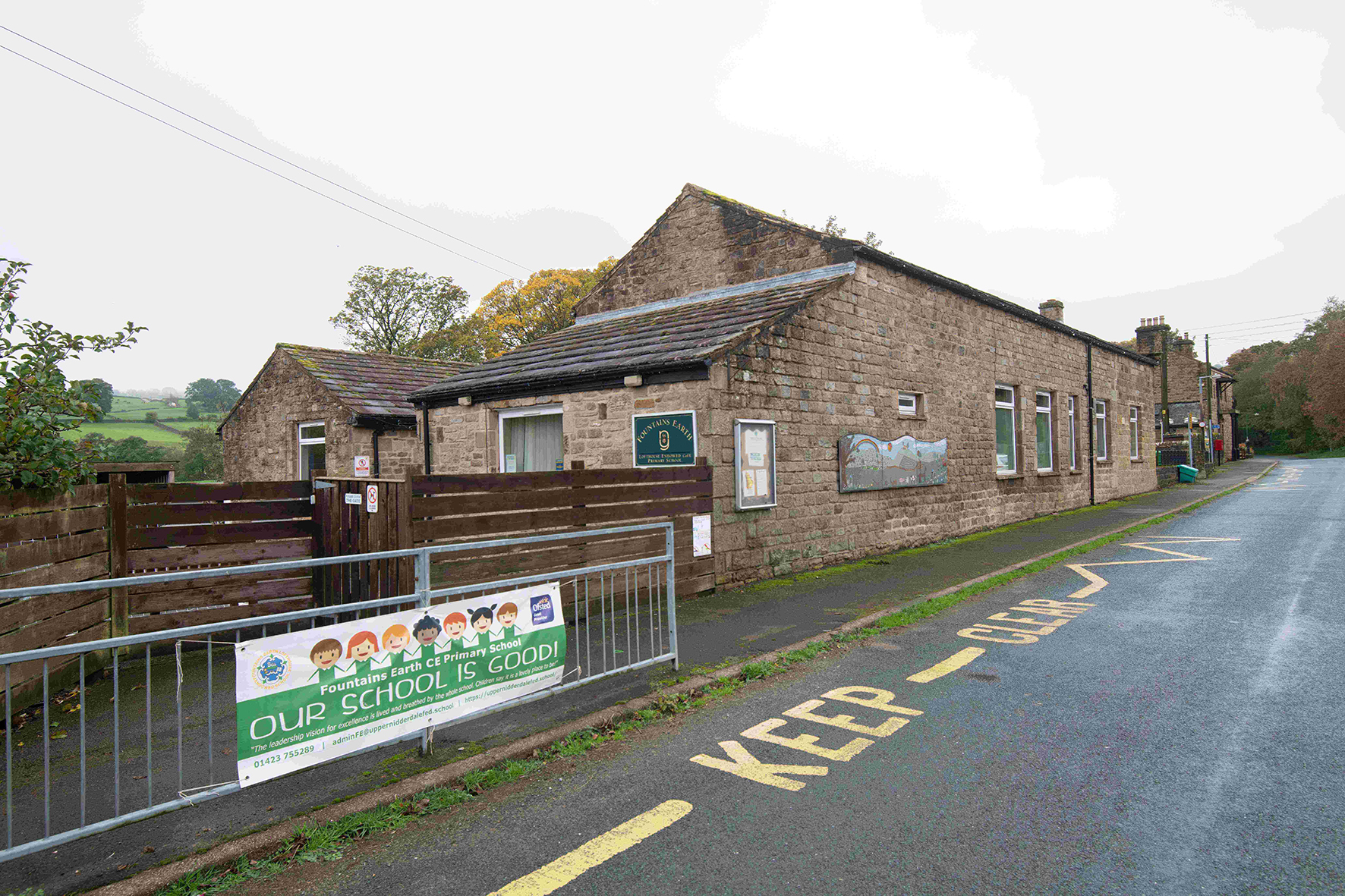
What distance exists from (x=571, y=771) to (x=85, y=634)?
4.47 m

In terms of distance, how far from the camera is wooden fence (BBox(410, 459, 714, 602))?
7043 mm

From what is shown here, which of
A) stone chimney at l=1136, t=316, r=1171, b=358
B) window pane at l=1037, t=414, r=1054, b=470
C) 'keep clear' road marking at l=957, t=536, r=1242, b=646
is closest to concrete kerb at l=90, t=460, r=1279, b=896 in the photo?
'keep clear' road marking at l=957, t=536, r=1242, b=646

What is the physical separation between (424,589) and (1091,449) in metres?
21.4

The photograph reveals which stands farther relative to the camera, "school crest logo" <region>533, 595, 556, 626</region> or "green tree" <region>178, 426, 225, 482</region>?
"green tree" <region>178, 426, 225, 482</region>

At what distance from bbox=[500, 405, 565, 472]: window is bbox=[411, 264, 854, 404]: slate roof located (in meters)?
0.39

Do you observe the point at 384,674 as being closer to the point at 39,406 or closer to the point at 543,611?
the point at 543,611

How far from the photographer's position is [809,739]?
4.64 m

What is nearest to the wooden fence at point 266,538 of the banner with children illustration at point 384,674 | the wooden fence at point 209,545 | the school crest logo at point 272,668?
the wooden fence at point 209,545

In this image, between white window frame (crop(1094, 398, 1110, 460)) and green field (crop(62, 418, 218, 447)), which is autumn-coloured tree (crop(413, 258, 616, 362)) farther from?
white window frame (crop(1094, 398, 1110, 460))

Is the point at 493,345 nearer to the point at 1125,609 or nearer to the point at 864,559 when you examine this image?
the point at 864,559

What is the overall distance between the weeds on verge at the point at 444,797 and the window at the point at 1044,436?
45.1ft

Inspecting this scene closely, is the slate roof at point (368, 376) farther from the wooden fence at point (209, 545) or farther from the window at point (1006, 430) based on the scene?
the window at point (1006, 430)

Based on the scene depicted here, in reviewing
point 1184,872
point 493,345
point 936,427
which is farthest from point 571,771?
point 493,345

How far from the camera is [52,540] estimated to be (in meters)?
5.54
